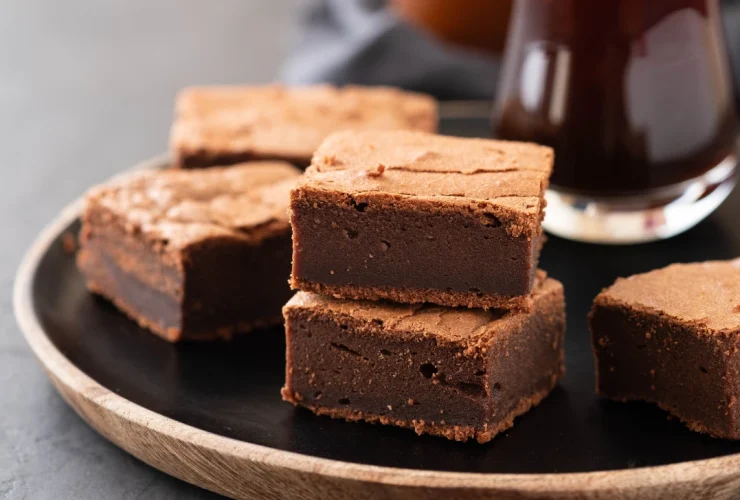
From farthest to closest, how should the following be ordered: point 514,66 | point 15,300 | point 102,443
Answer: point 514,66
point 15,300
point 102,443

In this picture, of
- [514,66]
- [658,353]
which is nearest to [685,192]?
[514,66]

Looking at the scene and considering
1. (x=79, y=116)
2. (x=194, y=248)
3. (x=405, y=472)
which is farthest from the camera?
(x=79, y=116)

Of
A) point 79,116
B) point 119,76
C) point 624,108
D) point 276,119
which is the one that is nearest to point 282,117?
point 276,119

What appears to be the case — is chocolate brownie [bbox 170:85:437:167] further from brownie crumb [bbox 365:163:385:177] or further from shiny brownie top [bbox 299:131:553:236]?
brownie crumb [bbox 365:163:385:177]

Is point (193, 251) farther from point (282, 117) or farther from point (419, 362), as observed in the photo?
point (282, 117)

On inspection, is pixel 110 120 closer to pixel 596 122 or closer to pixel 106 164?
pixel 106 164
